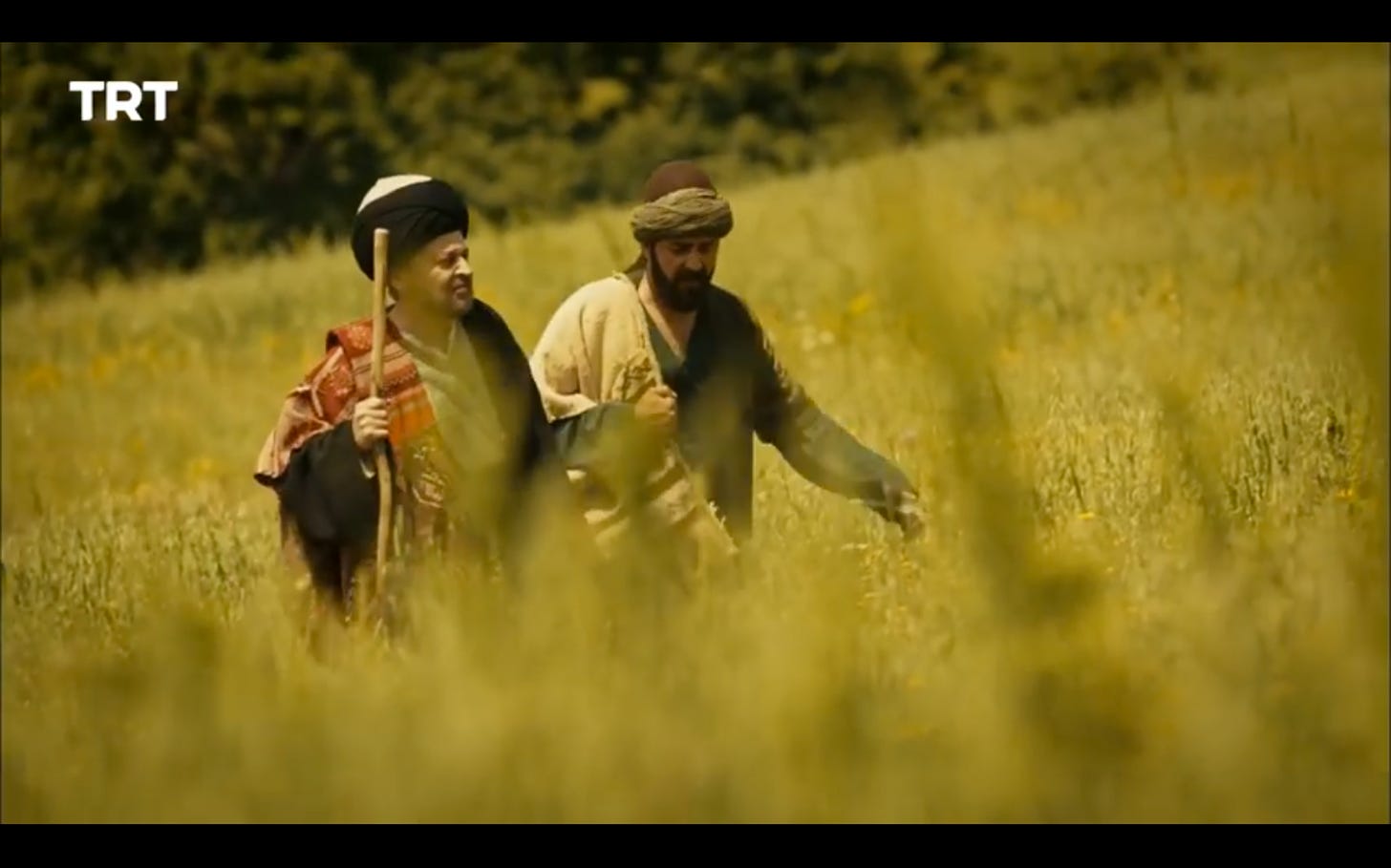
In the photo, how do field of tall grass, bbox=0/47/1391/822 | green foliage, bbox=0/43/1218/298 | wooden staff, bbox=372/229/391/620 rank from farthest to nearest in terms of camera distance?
green foliage, bbox=0/43/1218/298 → wooden staff, bbox=372/229/391/620 → field of tall grass, bbox=0/47/1391/822

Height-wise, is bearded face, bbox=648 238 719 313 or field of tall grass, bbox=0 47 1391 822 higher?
bearded face, bbox=648 238 719 313

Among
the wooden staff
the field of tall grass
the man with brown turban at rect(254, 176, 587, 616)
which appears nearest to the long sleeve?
the man with brown turban at rect(254, 176, 587, 616)

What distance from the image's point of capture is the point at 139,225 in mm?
30422

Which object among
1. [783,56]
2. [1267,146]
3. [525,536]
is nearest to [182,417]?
[1267,146]

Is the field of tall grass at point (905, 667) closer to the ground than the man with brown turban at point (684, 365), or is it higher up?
closer to the ground

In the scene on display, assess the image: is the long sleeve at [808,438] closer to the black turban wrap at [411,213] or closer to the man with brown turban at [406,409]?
the man with brown turban at [406,409]

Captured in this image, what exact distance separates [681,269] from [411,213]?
0.96 m

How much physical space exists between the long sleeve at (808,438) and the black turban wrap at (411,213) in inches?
46.8

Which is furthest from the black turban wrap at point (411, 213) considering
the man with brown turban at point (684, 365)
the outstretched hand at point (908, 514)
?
the outstretched hand at point (908, 514)

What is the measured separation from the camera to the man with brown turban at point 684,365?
5.76 metres

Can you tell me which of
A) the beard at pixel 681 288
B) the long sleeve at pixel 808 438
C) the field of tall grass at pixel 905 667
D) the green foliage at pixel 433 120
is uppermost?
the green foliage at pixel 433 120

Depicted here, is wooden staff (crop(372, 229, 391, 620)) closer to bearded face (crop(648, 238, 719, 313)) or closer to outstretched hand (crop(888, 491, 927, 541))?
outstretched hand (crop(888, 491, 927, 541))

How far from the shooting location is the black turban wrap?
534 centimetres

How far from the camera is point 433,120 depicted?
30.9m
